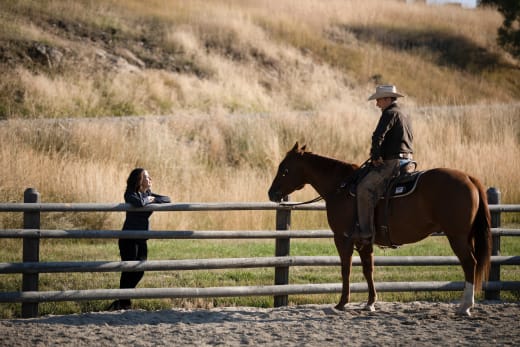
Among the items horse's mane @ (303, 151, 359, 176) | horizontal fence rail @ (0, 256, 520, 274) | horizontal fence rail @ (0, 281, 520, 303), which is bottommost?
horizontal fence rail @ (0, 281, 520, 303)

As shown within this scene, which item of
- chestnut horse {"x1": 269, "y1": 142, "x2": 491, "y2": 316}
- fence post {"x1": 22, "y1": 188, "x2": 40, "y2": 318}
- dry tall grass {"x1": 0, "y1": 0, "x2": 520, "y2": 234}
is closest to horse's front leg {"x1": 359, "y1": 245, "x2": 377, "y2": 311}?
chestnut horse {"x1": 269, "y1": 142, "x2": 491, "y2": 316}

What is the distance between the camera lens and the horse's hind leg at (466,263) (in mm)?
8969

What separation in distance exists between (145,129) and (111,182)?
16.8 feet

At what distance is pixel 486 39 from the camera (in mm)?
43188

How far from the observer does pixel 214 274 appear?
12.0 m

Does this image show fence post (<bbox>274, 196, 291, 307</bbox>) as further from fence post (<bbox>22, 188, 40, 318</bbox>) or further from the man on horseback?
A: fence post (<bbox>22, 188, 40, 318</bbox>)

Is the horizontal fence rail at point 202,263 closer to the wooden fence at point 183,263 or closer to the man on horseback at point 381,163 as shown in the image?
the wooden fence at point 183,263

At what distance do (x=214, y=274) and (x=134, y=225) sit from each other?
249 cm

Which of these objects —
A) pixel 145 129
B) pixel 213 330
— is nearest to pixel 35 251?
pixel 213 330

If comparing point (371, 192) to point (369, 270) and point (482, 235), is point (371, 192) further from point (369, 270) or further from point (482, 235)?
point (482, 235)

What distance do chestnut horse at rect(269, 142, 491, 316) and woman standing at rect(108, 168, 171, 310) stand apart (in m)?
1.52

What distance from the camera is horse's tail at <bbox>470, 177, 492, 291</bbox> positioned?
9.02 metres

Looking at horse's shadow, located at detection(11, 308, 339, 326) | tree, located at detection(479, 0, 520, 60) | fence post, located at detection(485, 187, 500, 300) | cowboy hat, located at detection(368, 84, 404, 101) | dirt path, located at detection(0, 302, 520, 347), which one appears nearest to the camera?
dirt path, located at detection(0, 302, 520, 347)

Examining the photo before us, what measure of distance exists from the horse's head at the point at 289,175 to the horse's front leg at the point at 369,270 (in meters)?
1.10
